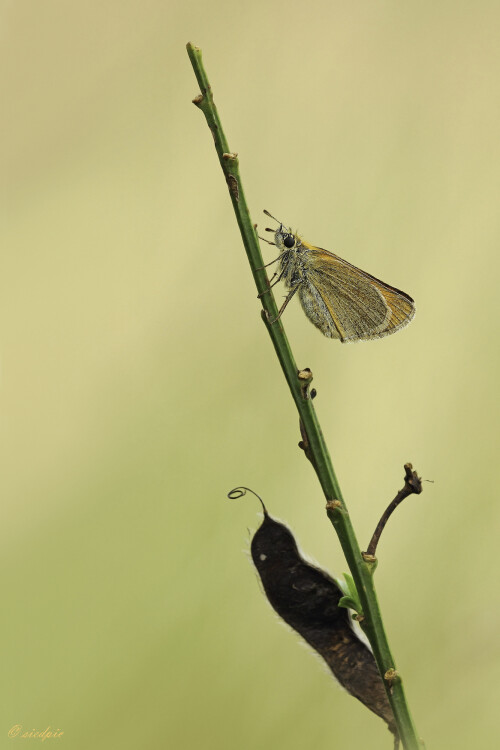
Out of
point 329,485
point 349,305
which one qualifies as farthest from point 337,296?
point 329,485

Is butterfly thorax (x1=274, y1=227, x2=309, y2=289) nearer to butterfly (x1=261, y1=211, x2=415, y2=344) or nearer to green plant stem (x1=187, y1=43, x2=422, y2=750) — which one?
butterfly (x1=261, y1=211, x2=415, y2=344)

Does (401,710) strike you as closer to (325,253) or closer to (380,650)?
(380,650)

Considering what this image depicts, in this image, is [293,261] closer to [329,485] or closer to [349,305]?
[349,305]

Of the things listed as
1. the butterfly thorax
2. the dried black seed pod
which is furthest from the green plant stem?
the butterfly thorax

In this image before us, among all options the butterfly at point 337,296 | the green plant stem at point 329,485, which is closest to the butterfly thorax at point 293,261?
the butterfly at point 337,296

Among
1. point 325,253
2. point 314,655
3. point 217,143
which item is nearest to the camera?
point 217,143

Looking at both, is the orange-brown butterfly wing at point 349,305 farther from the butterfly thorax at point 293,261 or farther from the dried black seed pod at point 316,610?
the dried black seed pod at point 316,610

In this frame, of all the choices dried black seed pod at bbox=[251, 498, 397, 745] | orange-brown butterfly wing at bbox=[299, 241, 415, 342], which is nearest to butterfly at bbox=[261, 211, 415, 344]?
orange-brown butterfly wing at bbox=[299, 241, 415, 342]

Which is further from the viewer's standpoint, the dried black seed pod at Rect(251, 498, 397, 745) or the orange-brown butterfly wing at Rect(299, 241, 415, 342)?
the orange-brown butterfly wing at Rect(299, 241, 415, 342)

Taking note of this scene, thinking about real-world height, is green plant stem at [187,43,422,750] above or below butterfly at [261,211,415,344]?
below

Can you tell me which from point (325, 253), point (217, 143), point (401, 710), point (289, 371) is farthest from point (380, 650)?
point (325, 253)
